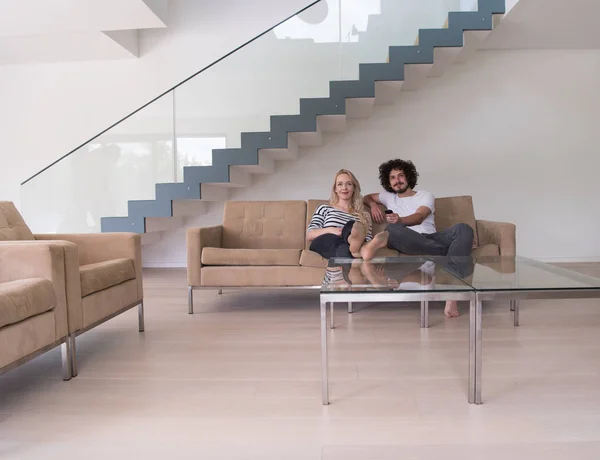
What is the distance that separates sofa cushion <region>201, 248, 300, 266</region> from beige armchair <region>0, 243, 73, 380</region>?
4.35 feet

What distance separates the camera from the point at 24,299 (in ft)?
6.25

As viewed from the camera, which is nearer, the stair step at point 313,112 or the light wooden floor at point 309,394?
the light wooden floor at point 309,394

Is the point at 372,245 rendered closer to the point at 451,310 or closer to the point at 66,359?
the point at 451,310

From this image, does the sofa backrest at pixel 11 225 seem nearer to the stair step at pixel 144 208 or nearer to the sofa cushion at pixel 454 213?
the stair step at pixel 144 208

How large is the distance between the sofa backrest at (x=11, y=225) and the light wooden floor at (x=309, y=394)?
2.28 ft

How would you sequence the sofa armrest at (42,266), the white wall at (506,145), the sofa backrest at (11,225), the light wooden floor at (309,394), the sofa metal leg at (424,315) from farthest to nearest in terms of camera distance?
1. the white wall at (506,145)
2. the sofa metal leg at (424,315)
3. the sofa backrest at (11,225)
4. the sofa armrest at (42,266)
5. the light wooden floor at (309,394)

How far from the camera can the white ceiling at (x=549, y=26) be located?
4.55 m

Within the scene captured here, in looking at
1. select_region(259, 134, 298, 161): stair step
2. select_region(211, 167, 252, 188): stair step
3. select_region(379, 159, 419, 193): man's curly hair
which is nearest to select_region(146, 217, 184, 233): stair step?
select_region(211, 167, 252, 188): stair step

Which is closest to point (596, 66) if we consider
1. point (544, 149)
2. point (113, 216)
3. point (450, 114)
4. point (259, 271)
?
point (544, 149)

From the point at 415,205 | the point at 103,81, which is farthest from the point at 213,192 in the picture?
the point at 415,205

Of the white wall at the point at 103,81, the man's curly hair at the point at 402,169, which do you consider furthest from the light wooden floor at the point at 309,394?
the white wall at the point at 103,81

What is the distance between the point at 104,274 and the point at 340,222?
1.64 m

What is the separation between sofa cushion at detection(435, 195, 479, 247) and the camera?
156 inches

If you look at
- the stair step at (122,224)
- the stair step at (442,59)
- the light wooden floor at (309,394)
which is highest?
the stair step at (442,59)
